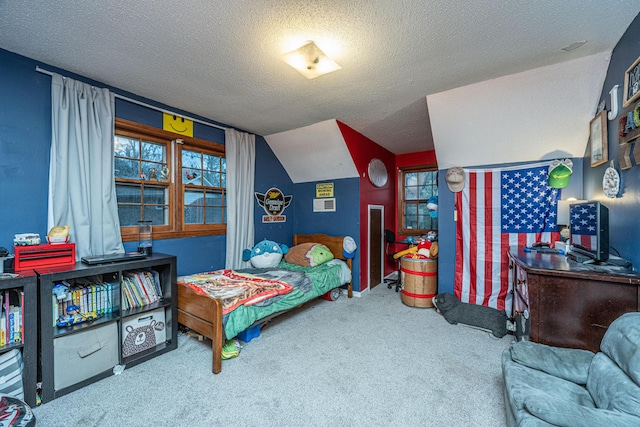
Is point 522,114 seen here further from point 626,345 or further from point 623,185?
point 626,345

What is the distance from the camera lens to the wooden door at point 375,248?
434 centimetres

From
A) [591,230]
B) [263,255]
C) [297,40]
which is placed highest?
[297,40]

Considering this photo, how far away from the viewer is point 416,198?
5094mm

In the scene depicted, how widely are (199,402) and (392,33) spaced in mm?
2827

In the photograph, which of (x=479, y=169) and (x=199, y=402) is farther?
(x=479, y=169)

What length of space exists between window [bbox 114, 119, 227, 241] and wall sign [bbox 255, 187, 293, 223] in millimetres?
630

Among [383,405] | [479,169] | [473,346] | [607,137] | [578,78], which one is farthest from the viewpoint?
[479,169]

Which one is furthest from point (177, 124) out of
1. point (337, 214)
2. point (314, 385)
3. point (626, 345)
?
point (626, 345)

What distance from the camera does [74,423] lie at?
5.20 ft

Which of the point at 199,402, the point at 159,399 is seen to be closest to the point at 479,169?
the point at 199,402

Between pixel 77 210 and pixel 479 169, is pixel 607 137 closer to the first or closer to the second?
pixel 479 169

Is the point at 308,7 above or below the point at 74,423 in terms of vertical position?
above

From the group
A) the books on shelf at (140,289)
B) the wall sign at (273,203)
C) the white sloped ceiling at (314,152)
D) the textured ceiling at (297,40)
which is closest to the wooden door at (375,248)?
the white sloped ceiling at (314,152)

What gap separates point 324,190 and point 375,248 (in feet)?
4.31
